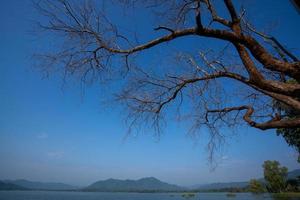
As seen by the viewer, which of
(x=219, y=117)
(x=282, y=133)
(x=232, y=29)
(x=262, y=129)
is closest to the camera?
(x=232, y=29)

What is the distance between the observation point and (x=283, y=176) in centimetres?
7650

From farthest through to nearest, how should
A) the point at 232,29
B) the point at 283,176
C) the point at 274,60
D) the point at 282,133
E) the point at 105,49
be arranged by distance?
1. the point at 283,176
2. the point at 282,133
3. the point at 105,49
4. the point at 232,29
5. the point at 274,60

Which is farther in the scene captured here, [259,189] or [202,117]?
[259,189]

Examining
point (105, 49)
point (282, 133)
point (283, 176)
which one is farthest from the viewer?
point (283, 176)

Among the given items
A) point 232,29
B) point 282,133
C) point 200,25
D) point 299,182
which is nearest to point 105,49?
point 200,25

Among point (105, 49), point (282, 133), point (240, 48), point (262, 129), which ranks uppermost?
point (282, 133)

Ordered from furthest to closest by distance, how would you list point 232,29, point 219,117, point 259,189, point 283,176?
point 259,189 < point 283,176 < point 219,117 < point 232,29

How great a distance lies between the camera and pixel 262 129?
6074mm

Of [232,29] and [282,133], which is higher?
[282,133]

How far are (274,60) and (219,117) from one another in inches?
A: 136

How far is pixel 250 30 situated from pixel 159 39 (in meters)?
2.50

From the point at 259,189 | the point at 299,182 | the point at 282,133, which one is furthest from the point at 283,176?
the point at 282,133

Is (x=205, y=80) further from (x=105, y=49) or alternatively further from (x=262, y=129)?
(x=105, y=49)

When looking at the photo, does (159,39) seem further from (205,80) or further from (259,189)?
(259,189)
